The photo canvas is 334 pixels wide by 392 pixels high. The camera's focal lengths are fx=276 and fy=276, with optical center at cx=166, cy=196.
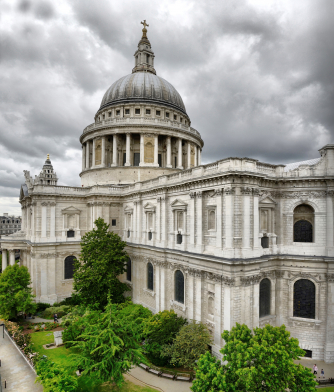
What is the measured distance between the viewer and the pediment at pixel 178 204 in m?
28.3

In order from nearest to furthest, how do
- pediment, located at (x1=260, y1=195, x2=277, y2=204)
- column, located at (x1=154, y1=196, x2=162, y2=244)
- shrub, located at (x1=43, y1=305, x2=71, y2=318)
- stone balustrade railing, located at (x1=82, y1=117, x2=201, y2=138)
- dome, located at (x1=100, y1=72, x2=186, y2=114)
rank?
1. pediment, located at (x1=260, y1=195, x2=277, y2=204)
2. column, located at (x1=154, y1=196, x2=162, y2=244)
3. shrub, located at (x1=43, y1=305, x2=71, y2=318)
4. stone balustrade railing, located at (x1=82, y1=117, x2=201, y2=138)
5. dome, located at (x1=100, y1=72, x2=186, y2=114)

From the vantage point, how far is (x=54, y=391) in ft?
54.3

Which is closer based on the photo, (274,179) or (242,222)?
(242,222)

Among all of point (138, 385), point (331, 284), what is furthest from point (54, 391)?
point (331, 284)

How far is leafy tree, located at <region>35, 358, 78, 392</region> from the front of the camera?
16969 mm

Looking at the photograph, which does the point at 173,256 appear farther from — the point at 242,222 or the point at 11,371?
the point at 11,371

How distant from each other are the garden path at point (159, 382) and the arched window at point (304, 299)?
11.7 m

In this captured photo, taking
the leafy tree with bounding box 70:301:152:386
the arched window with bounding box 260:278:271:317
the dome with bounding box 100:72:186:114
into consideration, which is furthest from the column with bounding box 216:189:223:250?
the dome with bounding box 100:72:186:114

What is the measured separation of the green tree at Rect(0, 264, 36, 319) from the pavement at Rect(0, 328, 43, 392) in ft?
15.4

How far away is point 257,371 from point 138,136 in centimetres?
3927

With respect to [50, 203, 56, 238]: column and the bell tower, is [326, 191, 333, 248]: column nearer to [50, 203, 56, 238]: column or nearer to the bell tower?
[50, 203, 56, 238]: column

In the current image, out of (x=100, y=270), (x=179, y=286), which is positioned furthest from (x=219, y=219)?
(x=100, y=270)

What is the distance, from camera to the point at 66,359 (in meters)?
24.0

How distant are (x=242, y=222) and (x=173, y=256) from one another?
9532mm
